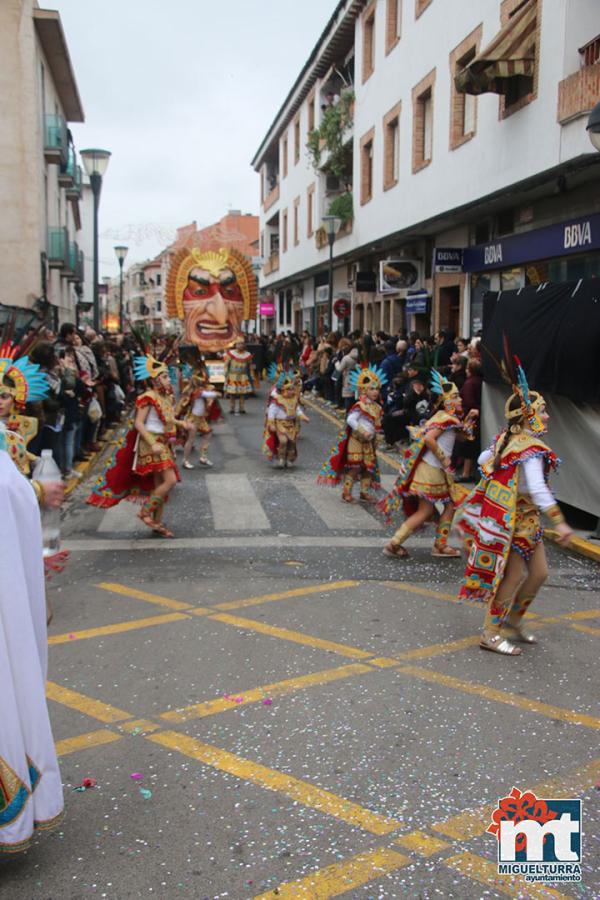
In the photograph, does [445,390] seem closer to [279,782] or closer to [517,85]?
[279,782]

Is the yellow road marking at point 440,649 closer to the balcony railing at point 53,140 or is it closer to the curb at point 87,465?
the curb at point 87,465

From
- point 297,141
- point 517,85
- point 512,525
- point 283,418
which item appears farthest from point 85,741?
point 297,141

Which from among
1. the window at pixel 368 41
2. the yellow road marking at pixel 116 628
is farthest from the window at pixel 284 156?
the yellow road marking at pixel 116 628

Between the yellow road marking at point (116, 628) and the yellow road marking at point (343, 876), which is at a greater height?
the yellow road marking at point (343, 876)

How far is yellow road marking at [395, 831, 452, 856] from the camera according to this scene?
337 centimetres

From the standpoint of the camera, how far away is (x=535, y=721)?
4535 mm

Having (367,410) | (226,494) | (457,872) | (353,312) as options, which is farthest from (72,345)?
(353,312)

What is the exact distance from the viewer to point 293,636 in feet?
19.0

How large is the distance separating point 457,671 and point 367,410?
4988mm

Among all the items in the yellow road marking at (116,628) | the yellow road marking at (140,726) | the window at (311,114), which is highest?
the window at (311,114)

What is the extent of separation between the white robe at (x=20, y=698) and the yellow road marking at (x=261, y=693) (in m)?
1.44

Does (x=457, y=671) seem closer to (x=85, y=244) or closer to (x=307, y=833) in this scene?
(x=307, y=833)

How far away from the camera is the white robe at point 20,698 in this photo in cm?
301

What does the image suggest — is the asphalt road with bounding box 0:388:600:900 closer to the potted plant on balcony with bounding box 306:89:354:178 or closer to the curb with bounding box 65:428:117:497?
the curb with bounding box 65:428:117:497
